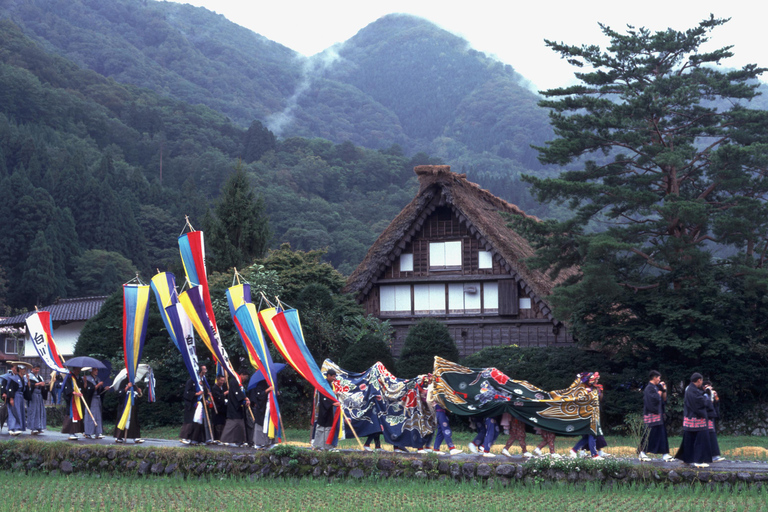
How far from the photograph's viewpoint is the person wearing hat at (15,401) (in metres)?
21.5

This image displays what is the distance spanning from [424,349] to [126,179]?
55247mm

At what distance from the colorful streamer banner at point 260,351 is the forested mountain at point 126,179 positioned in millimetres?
27257

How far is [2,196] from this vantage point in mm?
61719

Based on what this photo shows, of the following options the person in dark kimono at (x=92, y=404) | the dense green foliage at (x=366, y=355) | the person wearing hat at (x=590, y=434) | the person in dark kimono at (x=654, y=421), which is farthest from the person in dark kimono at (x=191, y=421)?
the person in dark kimono at (x=654, y=421)

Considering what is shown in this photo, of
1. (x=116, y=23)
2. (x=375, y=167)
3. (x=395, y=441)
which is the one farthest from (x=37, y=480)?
(x=116, y=23)

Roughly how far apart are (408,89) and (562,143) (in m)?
138

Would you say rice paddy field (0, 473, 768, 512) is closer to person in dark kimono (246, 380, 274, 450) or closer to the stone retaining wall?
the stone retaining wall

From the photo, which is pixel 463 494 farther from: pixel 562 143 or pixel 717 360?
pixel 562 143

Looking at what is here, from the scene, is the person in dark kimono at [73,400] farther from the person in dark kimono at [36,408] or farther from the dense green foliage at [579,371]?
the dense green foliage at [579,371]

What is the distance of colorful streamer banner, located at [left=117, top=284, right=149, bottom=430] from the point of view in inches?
747

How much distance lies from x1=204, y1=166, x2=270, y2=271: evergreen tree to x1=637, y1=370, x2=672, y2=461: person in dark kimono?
1041 inches

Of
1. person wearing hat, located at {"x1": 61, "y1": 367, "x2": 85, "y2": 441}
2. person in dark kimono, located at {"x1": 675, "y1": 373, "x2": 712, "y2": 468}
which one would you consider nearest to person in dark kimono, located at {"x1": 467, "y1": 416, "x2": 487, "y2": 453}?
person in dark kimono, located at {"x1": 675, "y1": 373, "x2": 712, "y2": 468}

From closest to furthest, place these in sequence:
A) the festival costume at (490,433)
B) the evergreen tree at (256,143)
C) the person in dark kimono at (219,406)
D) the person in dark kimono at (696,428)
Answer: the person in dark kimono at (696,428) → the festival costume at (490,433) → the person in dark kimono at (219,406) → the evergreen tree at (256,143)

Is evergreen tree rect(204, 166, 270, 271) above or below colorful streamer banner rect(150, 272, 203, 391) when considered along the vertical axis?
above
